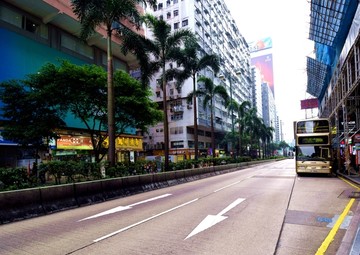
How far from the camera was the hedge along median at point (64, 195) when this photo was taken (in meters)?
8.98

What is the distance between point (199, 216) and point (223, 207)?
1619 millimetres

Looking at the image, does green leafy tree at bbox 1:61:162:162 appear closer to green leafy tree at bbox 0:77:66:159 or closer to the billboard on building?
green leafy tree at bbox 0:77:66:159

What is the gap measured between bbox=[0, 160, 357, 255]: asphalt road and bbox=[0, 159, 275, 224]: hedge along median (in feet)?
1.52

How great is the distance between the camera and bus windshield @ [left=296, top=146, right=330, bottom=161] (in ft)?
72.2

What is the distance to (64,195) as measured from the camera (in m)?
10.8

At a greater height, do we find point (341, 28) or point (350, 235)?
point (341, 28)

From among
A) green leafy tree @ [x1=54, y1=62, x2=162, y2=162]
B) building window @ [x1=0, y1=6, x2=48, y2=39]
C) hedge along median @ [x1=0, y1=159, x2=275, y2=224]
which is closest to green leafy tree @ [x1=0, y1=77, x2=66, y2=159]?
green leafy tree @ [x1=54, y1=62, x2=162, y2=162]

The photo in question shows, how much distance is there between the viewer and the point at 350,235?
6117 millimetres

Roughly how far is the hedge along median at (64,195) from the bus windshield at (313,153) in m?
11.7

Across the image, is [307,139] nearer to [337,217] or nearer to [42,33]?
[337,217]

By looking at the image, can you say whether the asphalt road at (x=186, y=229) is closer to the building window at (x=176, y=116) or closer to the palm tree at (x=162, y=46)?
the palm tree at (x=162, y=46)

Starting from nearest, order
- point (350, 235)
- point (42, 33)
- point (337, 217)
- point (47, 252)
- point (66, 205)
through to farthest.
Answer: point (47, 252) < point (350, 235) < point (337, 217) < point (66, 205) < point (42, 33)

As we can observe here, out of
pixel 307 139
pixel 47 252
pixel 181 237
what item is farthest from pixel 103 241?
pixel 307 139

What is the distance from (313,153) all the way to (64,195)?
60.2ft
